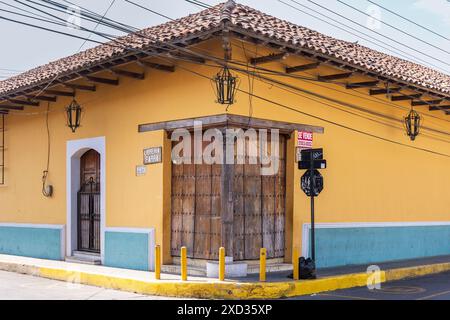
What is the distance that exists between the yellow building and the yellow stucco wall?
0.04 m

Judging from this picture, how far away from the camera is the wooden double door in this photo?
1145 cm

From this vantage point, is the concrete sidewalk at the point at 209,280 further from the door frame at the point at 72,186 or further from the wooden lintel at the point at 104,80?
the wooden lintel at the point at 104,80

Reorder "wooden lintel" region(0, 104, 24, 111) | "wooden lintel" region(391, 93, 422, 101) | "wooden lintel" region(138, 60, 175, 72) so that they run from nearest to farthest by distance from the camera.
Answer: "wooden lintel" region(138, 60, 175, 72), "wooden lintel" region(391, 93, 422, 101), "wooden lintel" region(0, 104, 24, 111)

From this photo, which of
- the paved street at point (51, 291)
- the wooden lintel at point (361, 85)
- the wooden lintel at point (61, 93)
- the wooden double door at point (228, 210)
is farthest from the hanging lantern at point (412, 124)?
the paved street at point (51, 291)

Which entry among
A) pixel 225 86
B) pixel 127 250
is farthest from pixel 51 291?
pixel 225 86

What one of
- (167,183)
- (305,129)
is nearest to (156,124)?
(167,183)

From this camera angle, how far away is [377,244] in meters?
14.4

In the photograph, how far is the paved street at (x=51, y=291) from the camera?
1015 centimetres

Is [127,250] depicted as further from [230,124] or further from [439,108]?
[439,108]

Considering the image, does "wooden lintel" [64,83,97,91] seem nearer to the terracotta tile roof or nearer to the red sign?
the terracotta tile roof

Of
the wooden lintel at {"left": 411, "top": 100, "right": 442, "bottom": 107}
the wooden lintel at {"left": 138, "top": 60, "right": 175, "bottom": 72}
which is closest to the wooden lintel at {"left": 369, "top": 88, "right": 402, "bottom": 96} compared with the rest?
the wooden lintel at {"left": 411, "top": 100, "right": 442, "bottom": 107}

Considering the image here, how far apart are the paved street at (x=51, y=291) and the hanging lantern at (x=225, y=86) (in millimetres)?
3649
